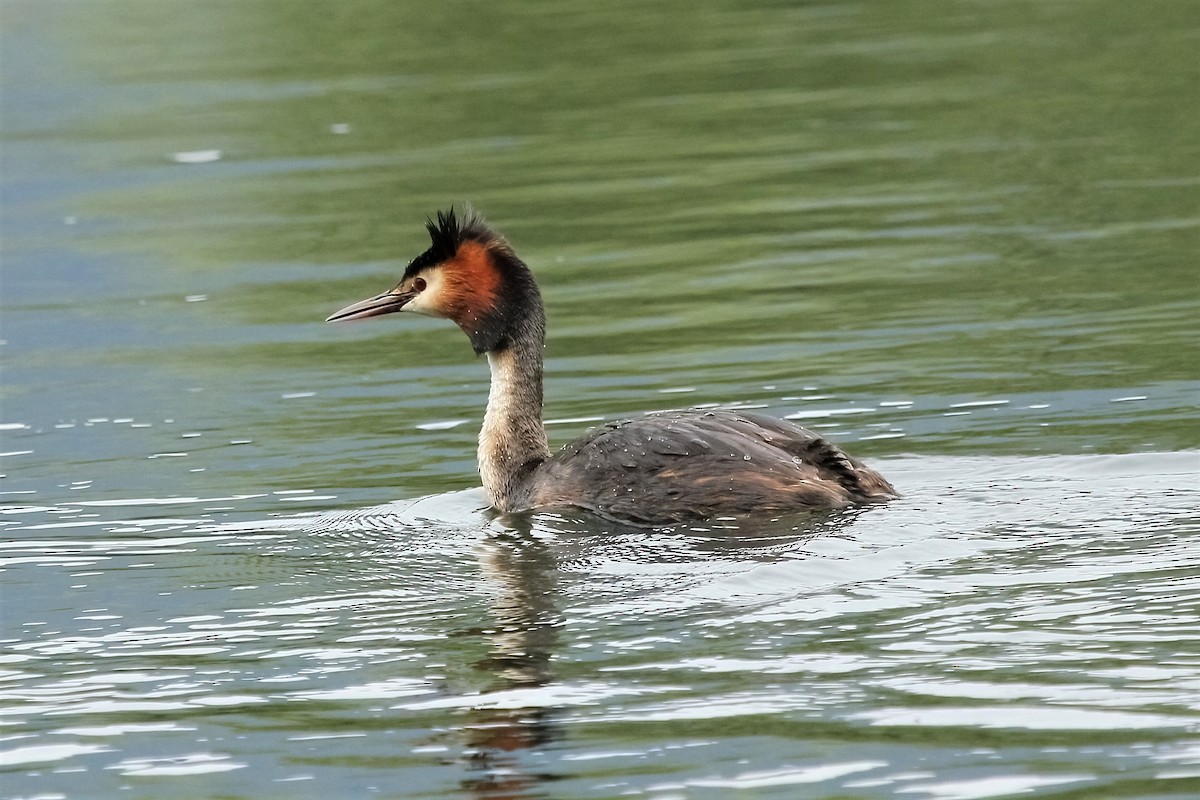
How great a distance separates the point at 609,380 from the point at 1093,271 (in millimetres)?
3283

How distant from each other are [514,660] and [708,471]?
5.93 ft

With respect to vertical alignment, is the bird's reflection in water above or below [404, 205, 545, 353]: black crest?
below

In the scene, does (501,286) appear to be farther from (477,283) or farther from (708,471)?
(708,471)

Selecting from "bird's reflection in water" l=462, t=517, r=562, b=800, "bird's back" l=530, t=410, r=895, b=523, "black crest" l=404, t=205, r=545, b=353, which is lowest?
"bird's reflection in water" l=462, t=517, r=562, b=800

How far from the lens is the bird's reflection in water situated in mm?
5785

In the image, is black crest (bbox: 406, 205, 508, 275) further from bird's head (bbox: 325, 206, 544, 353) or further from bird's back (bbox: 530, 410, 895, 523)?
bird's back (bbox: 530, 410, 895, 523)

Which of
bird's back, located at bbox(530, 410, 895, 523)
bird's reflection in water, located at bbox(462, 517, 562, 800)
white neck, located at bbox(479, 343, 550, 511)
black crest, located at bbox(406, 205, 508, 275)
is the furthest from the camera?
black crest, located at bbox(406, 205, 508, 275)

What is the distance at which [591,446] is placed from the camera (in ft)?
28.8

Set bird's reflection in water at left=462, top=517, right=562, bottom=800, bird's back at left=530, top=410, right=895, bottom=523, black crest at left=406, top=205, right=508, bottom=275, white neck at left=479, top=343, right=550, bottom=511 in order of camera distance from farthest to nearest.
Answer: black crest at left=406, top=205, right=508, bottom=275
white neck at left=479, top=343, right=550, bottom=511
bird's back at left=530, top=410, right=895, bottom=523
bird's reflection in water at left=462, top=517, right=562, bottom=800

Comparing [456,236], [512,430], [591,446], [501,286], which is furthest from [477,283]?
[591,446]

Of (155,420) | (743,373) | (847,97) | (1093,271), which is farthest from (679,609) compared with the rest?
(847,97)

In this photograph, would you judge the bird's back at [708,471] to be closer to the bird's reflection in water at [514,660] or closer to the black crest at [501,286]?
the bird's reflection in water at [514,660]

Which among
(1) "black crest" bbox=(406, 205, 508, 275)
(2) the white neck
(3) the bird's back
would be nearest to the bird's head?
(1) "black crest" bbox=(406, 205, 508, 275)

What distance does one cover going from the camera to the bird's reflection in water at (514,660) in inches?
228
